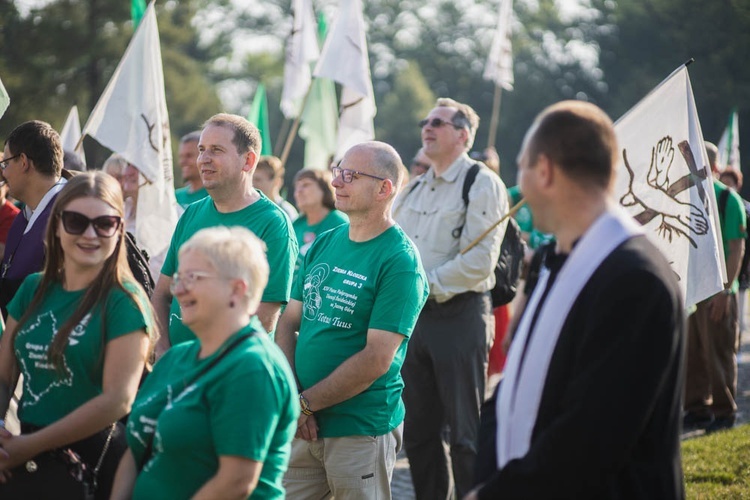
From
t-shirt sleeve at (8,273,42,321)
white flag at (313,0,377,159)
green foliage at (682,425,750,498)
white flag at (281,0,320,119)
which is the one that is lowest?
green foliage at (682,425,750,498)

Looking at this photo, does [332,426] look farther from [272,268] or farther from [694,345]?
[694,345]

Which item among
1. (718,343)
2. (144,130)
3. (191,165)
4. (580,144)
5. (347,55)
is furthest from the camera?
(347,55)

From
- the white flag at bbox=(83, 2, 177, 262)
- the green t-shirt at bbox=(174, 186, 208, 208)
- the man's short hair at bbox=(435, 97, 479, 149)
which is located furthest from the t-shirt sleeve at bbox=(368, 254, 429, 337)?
the green t-shirt at bbox=(174, 186, 208, 208)

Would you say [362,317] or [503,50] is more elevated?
[503,50]

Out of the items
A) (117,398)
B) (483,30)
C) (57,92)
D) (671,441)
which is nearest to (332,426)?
(117,398)

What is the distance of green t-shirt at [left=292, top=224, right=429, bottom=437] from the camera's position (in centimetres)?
429

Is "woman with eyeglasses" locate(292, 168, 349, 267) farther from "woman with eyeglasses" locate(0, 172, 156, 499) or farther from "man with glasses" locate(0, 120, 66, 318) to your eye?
"woman with eyeglasses" locate(0, 172, 156, 499)

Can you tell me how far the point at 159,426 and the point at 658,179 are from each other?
356cm

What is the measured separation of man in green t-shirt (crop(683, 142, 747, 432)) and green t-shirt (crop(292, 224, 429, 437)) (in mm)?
4606

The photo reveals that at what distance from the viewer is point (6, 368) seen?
370 centimetres

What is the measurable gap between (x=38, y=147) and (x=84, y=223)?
1.67 metres

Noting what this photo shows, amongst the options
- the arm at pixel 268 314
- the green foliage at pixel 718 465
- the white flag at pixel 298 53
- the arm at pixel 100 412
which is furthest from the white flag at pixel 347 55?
the arm at pixel 100 412

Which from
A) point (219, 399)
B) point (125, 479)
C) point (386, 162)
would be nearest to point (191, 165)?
point (386, 162)

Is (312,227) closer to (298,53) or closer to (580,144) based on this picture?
(298,53)
